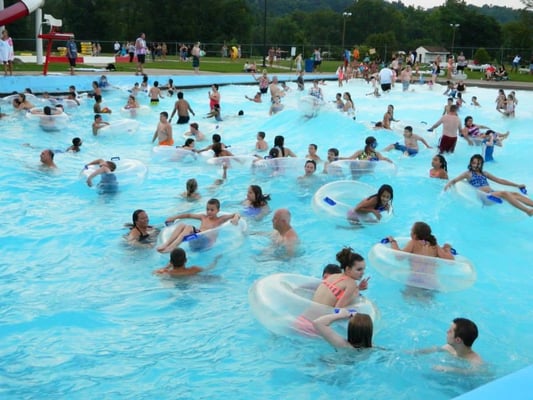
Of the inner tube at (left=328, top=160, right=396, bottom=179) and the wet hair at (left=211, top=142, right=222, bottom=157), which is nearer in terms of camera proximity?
the inner tube at (left=328, top=160, right=396, bottom=179)

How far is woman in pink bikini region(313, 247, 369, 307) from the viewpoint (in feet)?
15.3

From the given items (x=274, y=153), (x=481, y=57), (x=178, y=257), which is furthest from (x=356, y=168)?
(x=481, y=57)

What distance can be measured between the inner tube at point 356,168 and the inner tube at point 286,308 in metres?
4.79

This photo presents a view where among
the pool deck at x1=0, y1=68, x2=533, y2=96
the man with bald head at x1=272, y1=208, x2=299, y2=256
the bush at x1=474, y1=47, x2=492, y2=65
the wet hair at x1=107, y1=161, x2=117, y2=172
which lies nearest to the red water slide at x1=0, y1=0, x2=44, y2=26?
the pool deck at x1=0, y1=68, x2=533, y2=96

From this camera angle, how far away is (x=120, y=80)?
2222 centimetres

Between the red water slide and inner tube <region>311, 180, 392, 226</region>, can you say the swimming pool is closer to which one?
inner tube <region>311, 180, 392, 226</region>

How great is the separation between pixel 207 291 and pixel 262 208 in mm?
2298

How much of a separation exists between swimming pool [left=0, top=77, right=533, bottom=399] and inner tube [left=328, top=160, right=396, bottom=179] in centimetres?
16

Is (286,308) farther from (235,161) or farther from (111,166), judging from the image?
(235,161)

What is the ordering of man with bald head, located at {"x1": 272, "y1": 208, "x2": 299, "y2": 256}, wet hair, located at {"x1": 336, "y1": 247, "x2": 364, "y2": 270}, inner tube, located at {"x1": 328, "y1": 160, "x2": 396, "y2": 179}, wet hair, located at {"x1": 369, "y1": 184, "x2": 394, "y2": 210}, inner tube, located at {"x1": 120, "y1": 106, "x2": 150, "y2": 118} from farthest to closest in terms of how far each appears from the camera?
inner tube, located at {"x1": 120, "y1": 106, "x2": 150, "y2": 118} < inner tube, located at {"x1": 328, "y1": 160, "x2": 396, "y2": 179} < wet hair, located at {"x1": 369, "y1": 184, "x2": 394, "y2": 210} < man with bald head, located at {"x1": 272, "y1": 208, "x2": 299, "y2": 256} < wet hair, located at {"x1": 336, "y1": 247, "x2": 364, "y2": 270}

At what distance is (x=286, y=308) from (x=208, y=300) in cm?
146

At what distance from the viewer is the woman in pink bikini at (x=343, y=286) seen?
4664 millimetres

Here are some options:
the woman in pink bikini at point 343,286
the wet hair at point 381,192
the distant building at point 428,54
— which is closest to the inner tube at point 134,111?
the wet hair at point 381,192

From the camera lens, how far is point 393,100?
22109 mm
